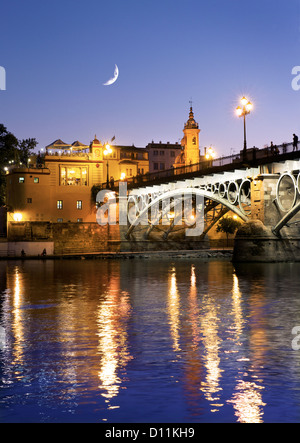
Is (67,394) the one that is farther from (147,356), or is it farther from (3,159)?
(3,159)

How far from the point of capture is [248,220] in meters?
47.0

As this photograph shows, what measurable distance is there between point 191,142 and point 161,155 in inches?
651

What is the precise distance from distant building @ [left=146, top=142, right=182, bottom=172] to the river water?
122812 millimetres

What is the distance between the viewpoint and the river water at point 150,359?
9.30m

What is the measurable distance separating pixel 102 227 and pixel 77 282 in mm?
43947

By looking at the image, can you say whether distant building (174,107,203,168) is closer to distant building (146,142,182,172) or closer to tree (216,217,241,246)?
distant building (146,142,182,172)

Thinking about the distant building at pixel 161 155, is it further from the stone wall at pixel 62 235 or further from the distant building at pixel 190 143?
the stone wall at pixel 62 235

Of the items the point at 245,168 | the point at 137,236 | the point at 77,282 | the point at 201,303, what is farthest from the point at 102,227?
the point at 201,303

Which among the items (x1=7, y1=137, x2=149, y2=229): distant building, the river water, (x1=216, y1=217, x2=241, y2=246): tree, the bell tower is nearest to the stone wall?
(x1=7, y1=137, x2=149, y2=229): distant building

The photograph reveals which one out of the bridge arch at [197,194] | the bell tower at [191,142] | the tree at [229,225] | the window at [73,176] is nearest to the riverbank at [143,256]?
the bridge arch at [197,194]

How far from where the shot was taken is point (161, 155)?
487ft

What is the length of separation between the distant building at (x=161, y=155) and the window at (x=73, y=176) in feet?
194

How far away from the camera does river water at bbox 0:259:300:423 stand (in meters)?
9.30

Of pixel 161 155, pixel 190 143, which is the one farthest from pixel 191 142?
pixel 161 155
